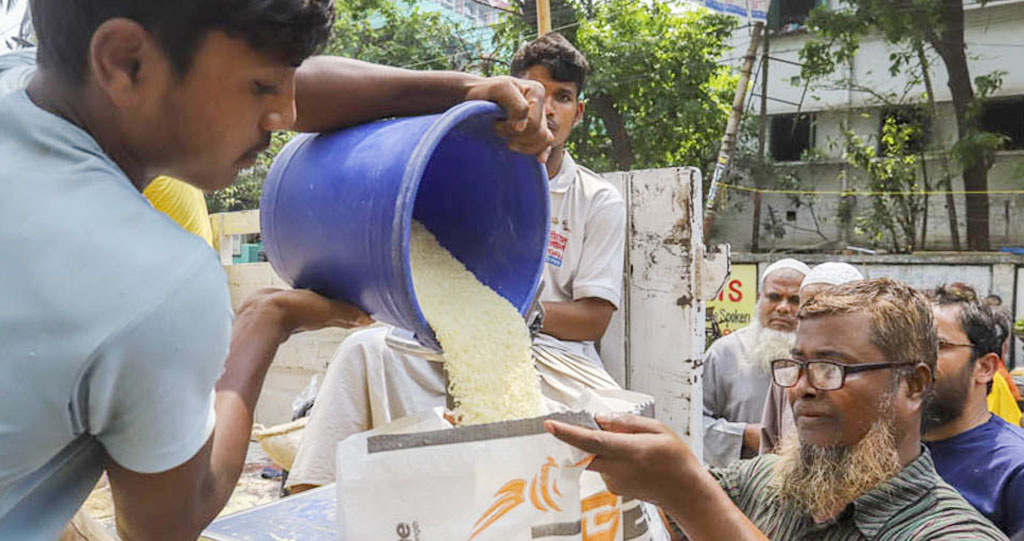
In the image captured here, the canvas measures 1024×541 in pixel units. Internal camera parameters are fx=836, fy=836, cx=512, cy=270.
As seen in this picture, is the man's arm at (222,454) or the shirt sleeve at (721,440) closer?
the man's arm at (222,454)

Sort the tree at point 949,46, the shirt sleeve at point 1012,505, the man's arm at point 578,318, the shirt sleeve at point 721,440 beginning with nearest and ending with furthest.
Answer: the shirt sleeve at point 1012,505, the man's arm at point 578,318, the shirt sleeve at point 721,440, the tree at point 949,46

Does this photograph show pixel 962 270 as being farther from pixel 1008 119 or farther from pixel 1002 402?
pixel 1002 402

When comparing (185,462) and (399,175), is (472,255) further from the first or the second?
(185,462)

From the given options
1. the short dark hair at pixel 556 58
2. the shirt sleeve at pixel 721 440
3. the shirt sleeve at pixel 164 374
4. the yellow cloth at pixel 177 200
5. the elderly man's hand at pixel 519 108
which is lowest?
the shirt sleeve at pixel 721 440

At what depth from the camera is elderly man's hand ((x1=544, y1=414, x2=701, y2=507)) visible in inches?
55.8

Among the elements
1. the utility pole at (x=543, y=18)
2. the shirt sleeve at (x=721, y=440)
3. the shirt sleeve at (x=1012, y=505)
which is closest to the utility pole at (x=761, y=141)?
the utility pole at (x=543, y=18)

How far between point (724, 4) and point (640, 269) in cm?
939

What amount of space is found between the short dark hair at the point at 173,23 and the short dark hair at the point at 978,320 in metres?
2.85

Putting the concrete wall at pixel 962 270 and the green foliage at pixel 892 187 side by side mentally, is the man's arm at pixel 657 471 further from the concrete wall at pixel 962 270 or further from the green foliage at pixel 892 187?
the green foliage at pixel 892 187

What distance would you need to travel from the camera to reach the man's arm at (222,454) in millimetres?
1002

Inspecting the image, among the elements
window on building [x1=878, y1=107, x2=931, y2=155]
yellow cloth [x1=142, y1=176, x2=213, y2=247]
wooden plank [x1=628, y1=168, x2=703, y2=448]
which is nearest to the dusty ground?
yellow cloth [x1=142, y1=176, x2=213, y2=247]

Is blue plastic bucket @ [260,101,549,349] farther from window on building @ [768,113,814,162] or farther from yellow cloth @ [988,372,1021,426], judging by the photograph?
window on building @ [768,113,814,162]

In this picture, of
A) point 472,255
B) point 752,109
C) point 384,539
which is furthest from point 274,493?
point 752,109

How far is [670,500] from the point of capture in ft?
5.24
